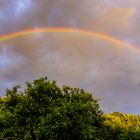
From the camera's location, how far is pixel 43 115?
78.2m

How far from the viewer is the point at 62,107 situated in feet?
261

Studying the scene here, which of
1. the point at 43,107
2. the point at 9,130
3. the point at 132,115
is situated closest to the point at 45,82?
the point at 43,107

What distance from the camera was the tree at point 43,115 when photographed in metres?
76.9

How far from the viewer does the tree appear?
7694 cm

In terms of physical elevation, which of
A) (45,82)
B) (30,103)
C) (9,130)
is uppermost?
(45,82)

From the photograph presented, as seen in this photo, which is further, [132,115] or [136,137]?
[132,115]

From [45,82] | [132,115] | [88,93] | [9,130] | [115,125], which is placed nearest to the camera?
[9,130]

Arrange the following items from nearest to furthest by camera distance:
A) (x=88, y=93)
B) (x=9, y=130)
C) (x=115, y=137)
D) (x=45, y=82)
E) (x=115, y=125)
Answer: (x=9, y=130)
(x=45, y=82)
(x=88, y=93)
(x=115, y=137)
(x=115, y=125)

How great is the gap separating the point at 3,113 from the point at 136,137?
73.3 m

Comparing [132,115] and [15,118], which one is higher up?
[132,115]

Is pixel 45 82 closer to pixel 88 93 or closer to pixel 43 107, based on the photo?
pixel 43 107

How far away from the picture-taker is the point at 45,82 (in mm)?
83500

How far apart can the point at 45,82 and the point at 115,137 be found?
197ft

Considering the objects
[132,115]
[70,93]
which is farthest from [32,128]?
[132,115]
